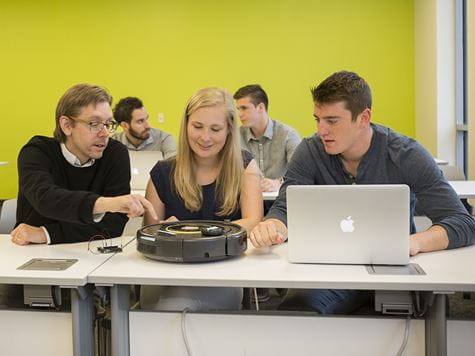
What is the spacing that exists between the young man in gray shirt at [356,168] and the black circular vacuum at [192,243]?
0.14 metres

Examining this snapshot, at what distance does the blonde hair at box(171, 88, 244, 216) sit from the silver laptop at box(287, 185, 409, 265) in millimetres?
571

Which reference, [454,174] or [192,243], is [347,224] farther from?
[454,174]

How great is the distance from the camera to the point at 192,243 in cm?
191

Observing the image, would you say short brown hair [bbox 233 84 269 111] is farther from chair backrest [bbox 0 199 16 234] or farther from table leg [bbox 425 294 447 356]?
table leg [bbox 425 294 447 356]

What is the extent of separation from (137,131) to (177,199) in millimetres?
2490

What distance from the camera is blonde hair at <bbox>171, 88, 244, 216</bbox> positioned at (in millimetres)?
2436

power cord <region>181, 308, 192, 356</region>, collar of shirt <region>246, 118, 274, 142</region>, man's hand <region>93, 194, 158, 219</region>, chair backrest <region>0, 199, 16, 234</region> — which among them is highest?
collar of shirt <region>246, 118, 274, 142</region>

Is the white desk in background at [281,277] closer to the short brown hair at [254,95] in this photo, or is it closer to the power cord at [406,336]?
the power cord at [406,336]

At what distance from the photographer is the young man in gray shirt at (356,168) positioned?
2100mm

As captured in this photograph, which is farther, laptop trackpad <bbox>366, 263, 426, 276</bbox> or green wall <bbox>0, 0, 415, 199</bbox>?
green wall <bbox>0, 0, 415, 199</bbox>

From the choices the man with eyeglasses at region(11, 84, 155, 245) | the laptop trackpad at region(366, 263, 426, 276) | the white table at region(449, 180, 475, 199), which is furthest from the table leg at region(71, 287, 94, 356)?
the white table at region(449, 180, 475, 199)

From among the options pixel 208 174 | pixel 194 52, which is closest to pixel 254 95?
pixel 208 174

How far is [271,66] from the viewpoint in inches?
294

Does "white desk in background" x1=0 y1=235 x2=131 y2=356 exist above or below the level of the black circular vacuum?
below
